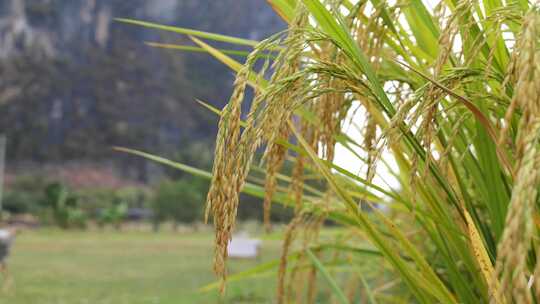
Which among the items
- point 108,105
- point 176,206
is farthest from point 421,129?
point 108,105

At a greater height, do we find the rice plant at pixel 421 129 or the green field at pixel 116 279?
the rice plant at pixel 421 129

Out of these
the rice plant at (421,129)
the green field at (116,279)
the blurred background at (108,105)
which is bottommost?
the green field at (116,279)

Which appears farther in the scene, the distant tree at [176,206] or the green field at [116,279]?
the distant tree at [176,206]

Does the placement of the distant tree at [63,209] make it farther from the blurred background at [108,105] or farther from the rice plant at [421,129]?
the rice plant at [421,129]

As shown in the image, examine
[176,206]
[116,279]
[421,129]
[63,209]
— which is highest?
[176,206]

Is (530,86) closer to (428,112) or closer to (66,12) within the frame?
(428,112)

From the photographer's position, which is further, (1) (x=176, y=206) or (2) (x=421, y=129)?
(1) (x=176, y=206)

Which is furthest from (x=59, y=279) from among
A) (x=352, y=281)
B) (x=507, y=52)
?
(x=507, y=52)

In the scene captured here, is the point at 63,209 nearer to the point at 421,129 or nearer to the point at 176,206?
the point at 176,206

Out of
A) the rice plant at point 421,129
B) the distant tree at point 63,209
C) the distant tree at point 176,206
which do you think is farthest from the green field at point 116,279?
the distant tree at point 176,206

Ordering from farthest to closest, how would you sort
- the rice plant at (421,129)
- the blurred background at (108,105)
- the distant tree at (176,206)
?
the blurred background at (108,105)
the distant tree at (176,206)
the rice plant at (421,129)

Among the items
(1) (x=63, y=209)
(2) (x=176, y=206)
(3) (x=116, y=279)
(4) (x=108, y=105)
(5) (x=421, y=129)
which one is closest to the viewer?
(5) (x=421, y=129)

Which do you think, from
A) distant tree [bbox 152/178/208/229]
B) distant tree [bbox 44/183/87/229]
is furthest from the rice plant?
distant tree [bbox 152/178/208/229]

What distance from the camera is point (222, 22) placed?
234 ft
